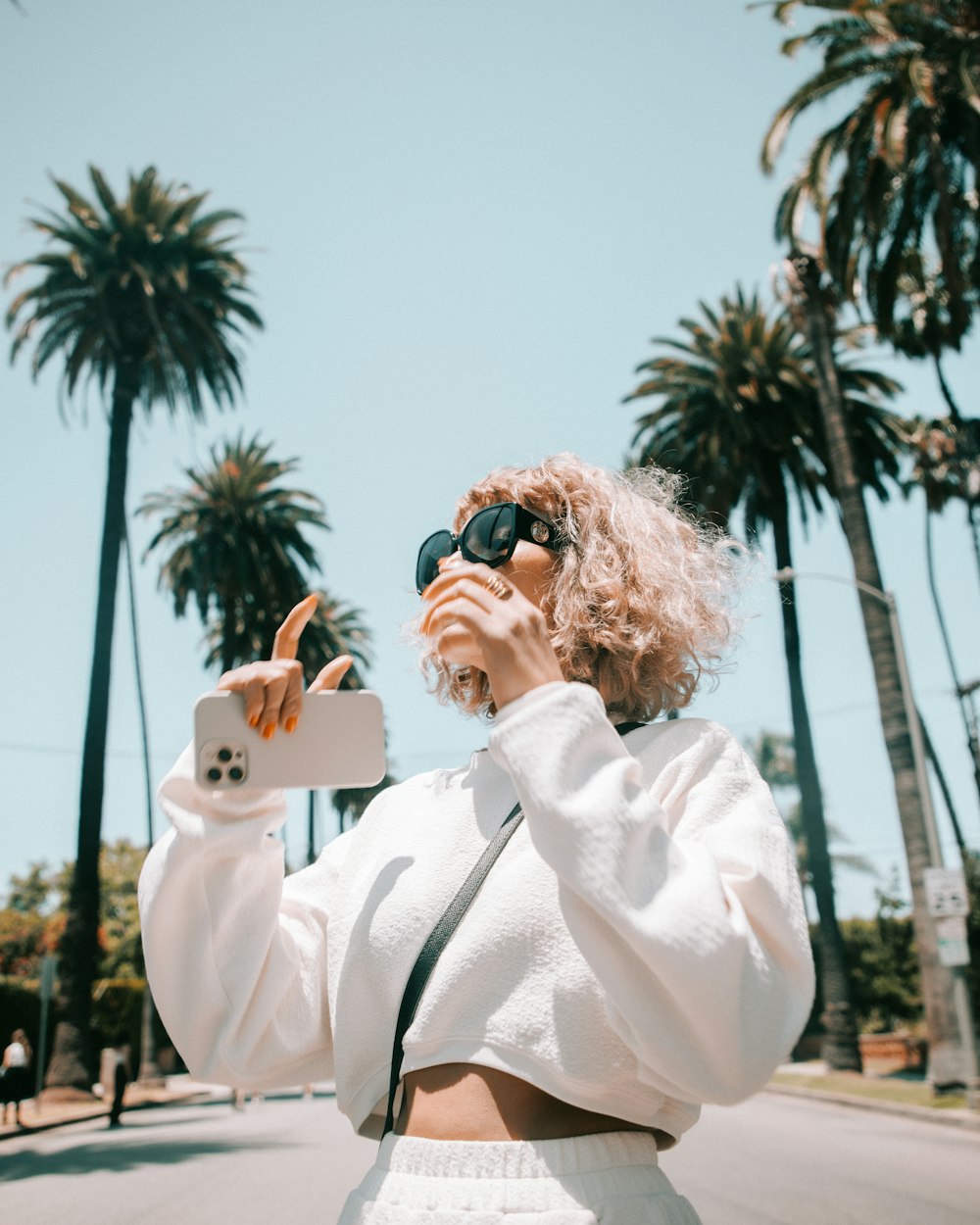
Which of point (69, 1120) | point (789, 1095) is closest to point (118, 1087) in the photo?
point (69, 1120)

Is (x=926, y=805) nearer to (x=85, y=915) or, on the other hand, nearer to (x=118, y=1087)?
(x=118, y=1087)

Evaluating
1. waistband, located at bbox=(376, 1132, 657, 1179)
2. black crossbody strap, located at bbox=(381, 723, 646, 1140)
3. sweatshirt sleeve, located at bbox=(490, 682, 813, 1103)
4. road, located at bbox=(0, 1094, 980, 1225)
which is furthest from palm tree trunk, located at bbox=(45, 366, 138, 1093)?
sweatshirt sleeve, located at bbox=(490, 682, 813, 1103)

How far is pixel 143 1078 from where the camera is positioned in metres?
31.6

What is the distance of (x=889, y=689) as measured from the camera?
1856 cm

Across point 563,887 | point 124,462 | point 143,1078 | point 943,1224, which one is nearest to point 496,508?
point 563,887

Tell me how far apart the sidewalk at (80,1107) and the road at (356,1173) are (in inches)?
49.5

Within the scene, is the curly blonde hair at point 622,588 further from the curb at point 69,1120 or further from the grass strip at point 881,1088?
Answer: the curb at point 69,1120

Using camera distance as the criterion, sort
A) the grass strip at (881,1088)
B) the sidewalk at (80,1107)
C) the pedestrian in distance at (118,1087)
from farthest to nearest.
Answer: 1. the pedestrian in distance at (118,1087)
2. the sidewalk at (80,1107)
3. the grass strip at (881,1088)

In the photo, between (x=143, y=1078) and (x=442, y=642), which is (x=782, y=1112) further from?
(x=143, y=1078)

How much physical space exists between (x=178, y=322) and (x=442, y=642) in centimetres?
2726

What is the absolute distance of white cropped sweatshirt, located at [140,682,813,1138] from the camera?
4.11 feet

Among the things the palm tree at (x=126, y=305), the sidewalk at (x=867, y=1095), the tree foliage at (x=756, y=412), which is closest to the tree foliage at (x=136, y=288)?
the palm tree at (x=126, y=305)

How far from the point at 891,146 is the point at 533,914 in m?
17.3

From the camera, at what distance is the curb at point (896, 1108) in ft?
45.2
